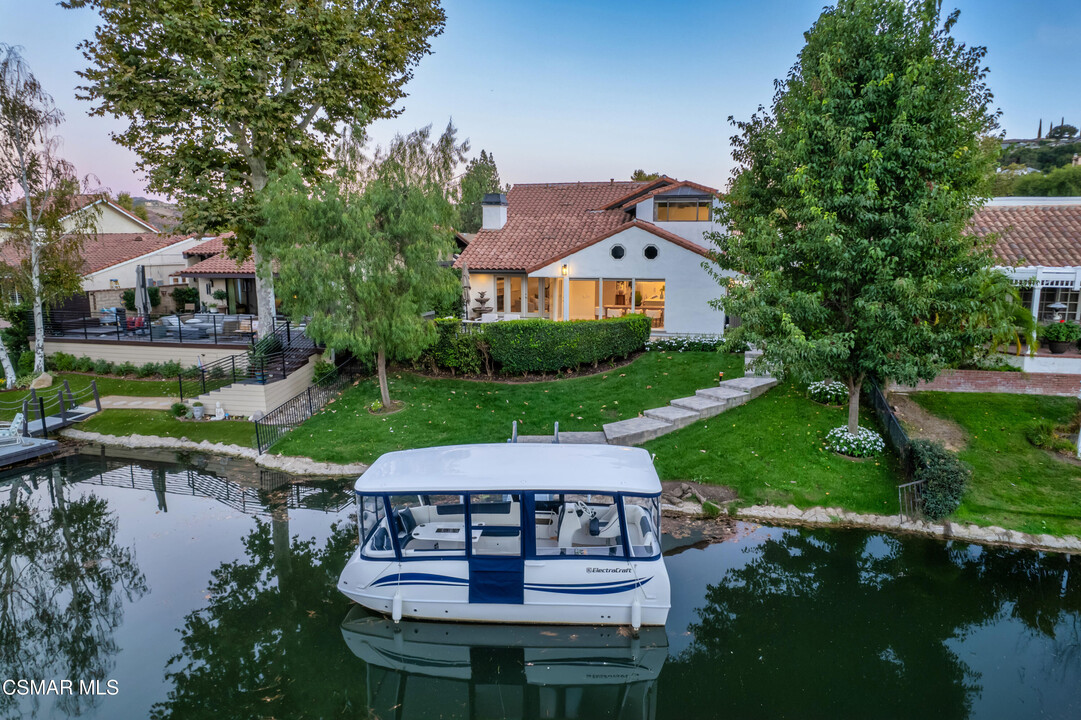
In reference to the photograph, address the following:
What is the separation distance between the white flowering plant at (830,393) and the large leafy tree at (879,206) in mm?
3041

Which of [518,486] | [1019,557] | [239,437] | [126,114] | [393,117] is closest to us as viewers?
[518,486]

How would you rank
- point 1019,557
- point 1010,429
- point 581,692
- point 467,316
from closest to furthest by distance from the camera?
1. point 581,692
2. point 1019,557
3. point 1010,429
4. point 467,316

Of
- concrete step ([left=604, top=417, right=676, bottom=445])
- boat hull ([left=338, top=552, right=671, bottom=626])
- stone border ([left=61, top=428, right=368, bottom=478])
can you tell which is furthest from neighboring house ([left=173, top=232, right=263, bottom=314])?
boat hull ([left=338, top=552, right=671, bottom=626])

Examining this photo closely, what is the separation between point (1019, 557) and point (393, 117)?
882 inches

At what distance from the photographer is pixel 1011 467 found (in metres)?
13.1

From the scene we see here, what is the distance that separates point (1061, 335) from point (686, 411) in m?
10.3

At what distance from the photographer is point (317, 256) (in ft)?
52.5

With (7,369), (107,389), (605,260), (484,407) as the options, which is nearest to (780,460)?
(484,407)

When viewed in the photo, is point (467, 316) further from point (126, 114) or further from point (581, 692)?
point (581, 692)

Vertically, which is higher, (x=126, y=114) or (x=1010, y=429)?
(x=126, y=114)

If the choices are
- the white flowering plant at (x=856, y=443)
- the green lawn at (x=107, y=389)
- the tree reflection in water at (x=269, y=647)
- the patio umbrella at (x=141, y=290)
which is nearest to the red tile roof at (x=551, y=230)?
the white flowering plant at (x=856, y=443)

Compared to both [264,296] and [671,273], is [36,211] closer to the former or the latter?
[264,296]

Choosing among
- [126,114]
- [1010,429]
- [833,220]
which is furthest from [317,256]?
[1010,429]

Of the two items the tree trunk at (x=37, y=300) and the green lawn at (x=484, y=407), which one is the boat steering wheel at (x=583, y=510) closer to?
the green lawn at (x=484, y=407)
